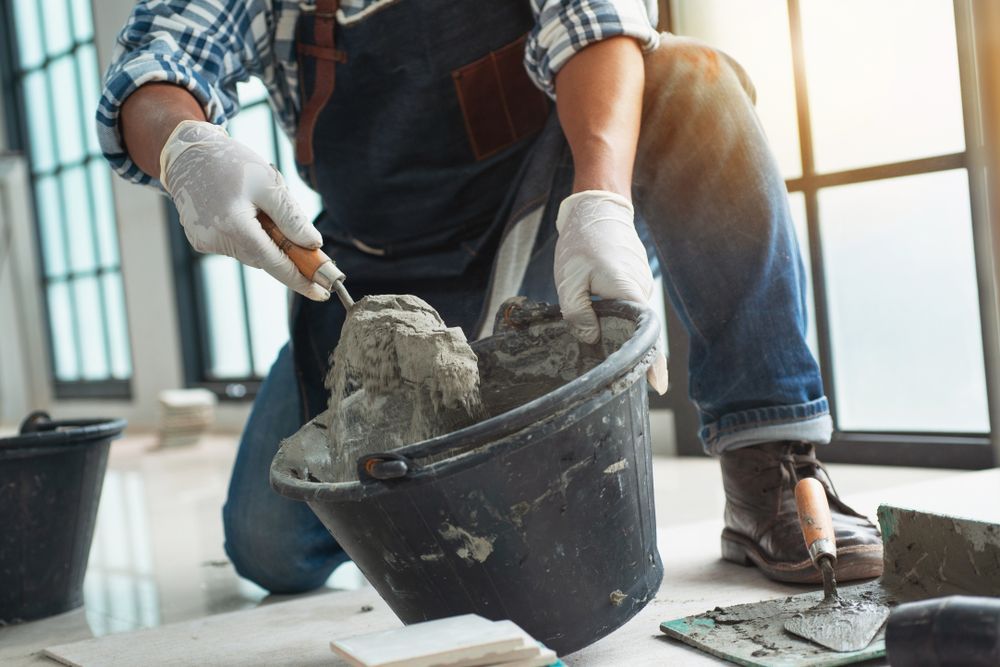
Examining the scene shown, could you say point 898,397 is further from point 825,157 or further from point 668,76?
point 668,76

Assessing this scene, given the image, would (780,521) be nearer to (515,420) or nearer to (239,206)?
(515,420)

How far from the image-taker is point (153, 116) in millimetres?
1360

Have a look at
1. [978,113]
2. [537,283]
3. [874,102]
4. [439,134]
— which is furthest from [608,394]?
[874,102]

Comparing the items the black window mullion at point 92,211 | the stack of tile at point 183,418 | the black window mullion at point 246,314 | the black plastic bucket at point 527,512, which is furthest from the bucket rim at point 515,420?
the black window mullion at point 92,211

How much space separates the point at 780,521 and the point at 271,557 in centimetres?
78

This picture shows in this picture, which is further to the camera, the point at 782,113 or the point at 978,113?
the point at 782,113

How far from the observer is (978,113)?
7.01 ft

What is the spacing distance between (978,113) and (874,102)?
0.90ft

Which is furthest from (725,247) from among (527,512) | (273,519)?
(273,519)

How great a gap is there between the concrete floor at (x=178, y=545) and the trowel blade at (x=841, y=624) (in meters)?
0.44

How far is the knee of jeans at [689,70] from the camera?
1.41 meters

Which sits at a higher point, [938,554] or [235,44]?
[235,44]

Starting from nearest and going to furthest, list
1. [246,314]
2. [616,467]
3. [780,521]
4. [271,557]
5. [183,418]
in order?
1. [616,467]
2. [780,521]
3. [271,557]
4. [183,418]
5. [246,314]

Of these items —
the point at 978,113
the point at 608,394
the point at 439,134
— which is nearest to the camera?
the point at 608,394
